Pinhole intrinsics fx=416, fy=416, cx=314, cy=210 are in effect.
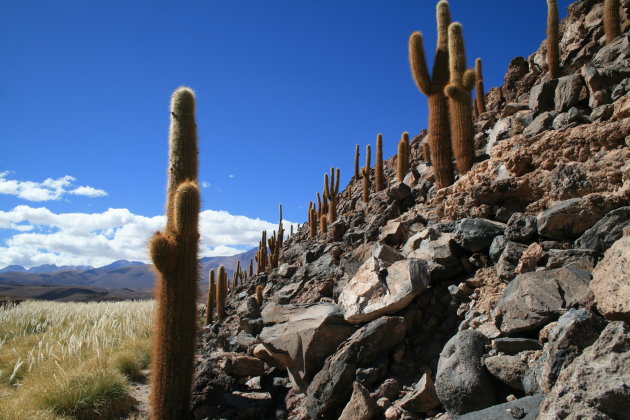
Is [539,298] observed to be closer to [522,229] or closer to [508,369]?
[508,369]

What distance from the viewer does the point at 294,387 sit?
5.55m

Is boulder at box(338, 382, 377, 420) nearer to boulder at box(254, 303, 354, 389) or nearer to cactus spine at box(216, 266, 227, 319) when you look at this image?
boulder at box(254, 303, 354, 389)

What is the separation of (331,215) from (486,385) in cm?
1559

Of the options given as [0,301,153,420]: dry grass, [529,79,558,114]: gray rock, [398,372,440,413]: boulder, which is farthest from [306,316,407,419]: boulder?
[529,79,558,114]: gray rock

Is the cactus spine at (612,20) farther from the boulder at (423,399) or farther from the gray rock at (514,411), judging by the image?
the gray rock at (514,411)

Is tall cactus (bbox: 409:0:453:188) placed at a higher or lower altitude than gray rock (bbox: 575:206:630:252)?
higher

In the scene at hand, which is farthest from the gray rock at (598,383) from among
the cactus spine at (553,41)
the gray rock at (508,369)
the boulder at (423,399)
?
the cactus spine at (553,41)

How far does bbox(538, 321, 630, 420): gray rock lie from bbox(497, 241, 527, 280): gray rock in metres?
1.87

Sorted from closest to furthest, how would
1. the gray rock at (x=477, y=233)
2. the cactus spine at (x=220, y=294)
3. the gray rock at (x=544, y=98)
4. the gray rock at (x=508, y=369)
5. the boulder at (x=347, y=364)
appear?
the gray rock at (x=508, y=369) → the boulder at (x=347, y=364) → the gray rock at (x=477, y=233) → the gray rock at (x=544, y=98) → the cactus spine at (x=220, y=294)

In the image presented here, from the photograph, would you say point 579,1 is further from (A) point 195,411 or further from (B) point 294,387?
(A) point 195,411

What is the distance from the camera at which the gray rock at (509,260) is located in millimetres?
4850

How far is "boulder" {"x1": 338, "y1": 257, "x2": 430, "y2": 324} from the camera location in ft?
16.9

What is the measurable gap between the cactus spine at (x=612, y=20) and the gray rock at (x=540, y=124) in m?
6.19

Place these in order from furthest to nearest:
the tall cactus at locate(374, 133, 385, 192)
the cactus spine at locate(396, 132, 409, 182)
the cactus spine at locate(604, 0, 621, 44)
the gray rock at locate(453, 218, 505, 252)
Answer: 1. the tall cactus at locate(374, 133, 385, 192)
2. the cactus spine at locate(396, 132, 409, 182)
3. the cactus spine at locate(604, 0, 621, 44)
4. the gray rock at locate(453, 218, 505, 252)
